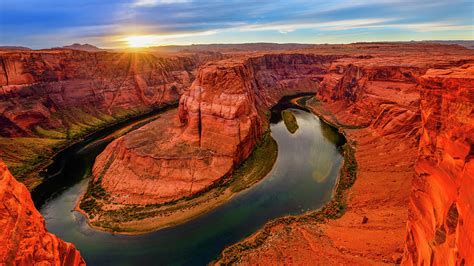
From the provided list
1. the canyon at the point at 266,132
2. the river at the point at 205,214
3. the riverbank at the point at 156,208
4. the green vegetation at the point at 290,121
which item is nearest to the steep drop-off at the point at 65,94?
the canyon at the point at 266,132

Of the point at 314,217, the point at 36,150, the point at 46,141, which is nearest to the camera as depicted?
the point at 314,217

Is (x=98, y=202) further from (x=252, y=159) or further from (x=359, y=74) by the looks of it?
(x=359, y=74)

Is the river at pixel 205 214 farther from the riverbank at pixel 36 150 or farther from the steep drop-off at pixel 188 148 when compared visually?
the steep drop-off at pixel 188 148

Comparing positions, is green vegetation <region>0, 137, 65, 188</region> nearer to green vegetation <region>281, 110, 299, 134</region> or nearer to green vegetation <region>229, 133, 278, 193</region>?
green vegetation <region>229, 133, 278, 193</region>

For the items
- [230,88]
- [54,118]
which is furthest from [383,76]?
[54,118]

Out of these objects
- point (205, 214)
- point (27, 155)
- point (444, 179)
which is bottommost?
point (205, 214)

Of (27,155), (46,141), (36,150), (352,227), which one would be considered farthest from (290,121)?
(27,155)

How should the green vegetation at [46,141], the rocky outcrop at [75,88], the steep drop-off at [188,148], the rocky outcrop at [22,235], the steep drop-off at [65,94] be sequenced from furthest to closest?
1. the rocky outcrop at [75,88]
2. the steep drop-off at [65,94]
3. the green vegetation at [46,141]
4. the steep drop-off at [188,148]
5. the rocky outcrop at [22,235]

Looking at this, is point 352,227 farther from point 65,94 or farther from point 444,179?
point 65,94

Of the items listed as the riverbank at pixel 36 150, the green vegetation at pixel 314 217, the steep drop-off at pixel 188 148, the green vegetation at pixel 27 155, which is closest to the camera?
the green vegetation at pixel 314 217
